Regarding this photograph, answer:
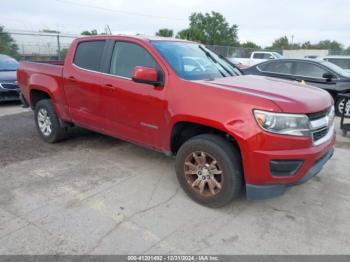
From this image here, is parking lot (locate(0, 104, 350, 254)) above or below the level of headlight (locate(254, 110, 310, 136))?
below

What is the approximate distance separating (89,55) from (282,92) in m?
2.88

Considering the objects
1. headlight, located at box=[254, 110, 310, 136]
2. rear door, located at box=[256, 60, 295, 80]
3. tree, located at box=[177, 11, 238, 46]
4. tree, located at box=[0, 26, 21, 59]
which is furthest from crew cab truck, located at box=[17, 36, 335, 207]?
tree, located at box=[177, 11, 238, 46]

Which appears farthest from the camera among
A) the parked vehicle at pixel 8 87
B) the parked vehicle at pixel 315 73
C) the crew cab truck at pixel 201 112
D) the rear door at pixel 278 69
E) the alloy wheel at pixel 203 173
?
the rear door at pixel 278 69

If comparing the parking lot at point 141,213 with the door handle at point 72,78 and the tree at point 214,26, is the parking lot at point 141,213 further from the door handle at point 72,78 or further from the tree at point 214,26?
Answer: the tree at point 214,26

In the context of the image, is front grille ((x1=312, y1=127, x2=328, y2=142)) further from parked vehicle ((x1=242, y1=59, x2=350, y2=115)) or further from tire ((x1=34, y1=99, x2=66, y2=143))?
parked vehicle ((x1=242, y1=59, x2=350, y2=115))

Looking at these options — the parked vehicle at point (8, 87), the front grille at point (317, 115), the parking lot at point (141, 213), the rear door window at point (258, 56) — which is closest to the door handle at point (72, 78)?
the parking lot at point (141, 213)

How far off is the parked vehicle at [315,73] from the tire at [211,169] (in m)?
5.92

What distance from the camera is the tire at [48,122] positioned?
223 inches

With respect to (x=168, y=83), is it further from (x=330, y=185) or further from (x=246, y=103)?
(x=330, y=185)

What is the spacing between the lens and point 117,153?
5.42 m

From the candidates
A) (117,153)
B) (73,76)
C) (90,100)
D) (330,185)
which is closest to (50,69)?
(73,76)

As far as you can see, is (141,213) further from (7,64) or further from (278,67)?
(7,64)

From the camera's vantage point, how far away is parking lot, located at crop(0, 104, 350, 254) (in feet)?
10.0

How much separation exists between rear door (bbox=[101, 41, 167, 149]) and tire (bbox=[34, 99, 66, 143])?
1.36 m
